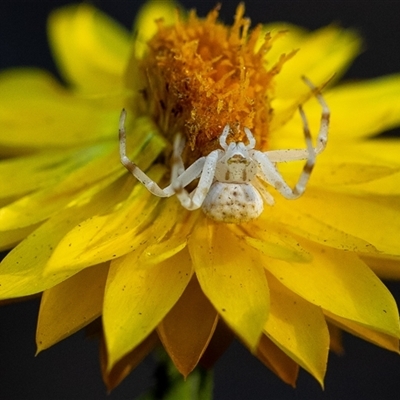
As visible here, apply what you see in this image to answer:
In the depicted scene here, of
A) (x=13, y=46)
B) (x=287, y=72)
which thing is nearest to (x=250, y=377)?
(x=287, y=72)

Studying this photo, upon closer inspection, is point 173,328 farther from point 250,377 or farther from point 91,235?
point 250,377

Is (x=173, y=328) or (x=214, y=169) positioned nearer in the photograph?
(x=173, y=328)

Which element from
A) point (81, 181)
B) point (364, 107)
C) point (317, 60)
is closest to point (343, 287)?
point (81, 181)

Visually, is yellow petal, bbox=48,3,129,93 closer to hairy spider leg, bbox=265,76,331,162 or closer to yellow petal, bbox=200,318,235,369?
hairy spider leg, bbox=265,76,331,162

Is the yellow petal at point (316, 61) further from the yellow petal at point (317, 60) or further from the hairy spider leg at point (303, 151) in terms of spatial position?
the hairy spider leg at point (303, 151)

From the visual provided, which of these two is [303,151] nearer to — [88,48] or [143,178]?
[143,178]

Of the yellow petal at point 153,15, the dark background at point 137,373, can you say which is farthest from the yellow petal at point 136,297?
the dark background at point 137,373
